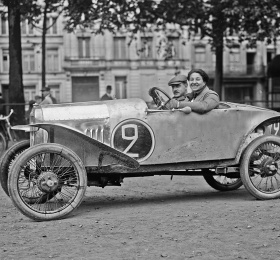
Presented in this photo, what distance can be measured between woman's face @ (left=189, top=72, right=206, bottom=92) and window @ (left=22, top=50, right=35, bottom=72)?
51561 mm

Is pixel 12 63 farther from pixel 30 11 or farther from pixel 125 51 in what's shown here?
pixel 125 51

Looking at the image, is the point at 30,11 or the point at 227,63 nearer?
the point at 30,11

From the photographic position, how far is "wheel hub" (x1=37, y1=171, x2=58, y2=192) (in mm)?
6672

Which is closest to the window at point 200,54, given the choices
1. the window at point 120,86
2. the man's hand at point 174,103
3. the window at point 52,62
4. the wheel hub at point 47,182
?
the window at point 120,86

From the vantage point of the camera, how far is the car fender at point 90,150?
698 centimetres

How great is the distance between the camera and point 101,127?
23.1 ft

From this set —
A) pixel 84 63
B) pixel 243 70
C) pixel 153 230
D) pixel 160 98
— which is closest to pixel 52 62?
pixel 84 63

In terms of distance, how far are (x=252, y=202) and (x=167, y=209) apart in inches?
41.7

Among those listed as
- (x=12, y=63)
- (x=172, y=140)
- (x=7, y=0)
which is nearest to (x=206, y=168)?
(x=172, y=140)

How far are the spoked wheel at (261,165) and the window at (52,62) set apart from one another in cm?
5204

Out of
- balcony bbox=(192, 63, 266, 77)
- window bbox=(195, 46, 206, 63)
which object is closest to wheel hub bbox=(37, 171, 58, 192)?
window bbox=(195, 46, 206, 63)

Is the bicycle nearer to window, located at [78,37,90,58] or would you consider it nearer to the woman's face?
the woman's face

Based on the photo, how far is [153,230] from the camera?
19.1 ft

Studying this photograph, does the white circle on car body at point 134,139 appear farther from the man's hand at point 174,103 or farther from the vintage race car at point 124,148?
the man's hand at point 174,103
